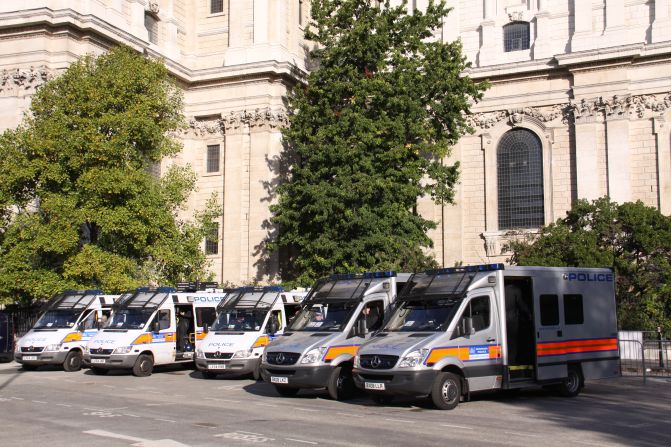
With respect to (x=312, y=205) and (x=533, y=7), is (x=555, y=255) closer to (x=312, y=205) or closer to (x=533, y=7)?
(x=312, y=205)

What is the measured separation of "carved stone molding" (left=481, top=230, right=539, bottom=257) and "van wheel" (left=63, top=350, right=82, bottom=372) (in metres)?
20.4

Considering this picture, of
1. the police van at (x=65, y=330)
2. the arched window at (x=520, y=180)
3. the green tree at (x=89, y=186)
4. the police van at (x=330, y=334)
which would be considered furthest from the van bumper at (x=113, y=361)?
the arched window at (x=520, y=180)

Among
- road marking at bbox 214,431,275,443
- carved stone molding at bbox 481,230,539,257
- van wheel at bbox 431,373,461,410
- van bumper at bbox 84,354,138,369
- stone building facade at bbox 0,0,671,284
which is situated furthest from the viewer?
carved stone molding at bbox 481,230,539,257

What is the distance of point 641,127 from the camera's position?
118ft

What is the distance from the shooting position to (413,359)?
47.3 feet

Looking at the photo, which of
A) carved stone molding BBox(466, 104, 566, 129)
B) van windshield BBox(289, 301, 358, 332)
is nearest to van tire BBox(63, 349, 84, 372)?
van windshield BBox(289, 301, 358, 332)

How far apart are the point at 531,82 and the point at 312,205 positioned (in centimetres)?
1366

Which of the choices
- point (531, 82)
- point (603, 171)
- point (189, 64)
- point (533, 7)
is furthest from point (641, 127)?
point (189, 64)

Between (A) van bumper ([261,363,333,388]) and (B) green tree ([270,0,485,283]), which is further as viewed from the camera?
(B) green tree ([270,0,485,283])

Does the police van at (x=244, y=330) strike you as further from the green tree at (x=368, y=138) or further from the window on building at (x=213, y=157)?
the window on building at (x=213, y=157)

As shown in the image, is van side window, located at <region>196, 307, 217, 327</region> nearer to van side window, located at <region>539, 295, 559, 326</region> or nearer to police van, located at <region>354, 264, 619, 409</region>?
police van, located at <region>354, 264, 619, 409</region>

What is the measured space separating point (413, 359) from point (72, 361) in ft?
42.7

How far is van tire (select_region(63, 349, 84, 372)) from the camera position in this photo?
23.5 m

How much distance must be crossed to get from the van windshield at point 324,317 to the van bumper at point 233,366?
2.75 metres
